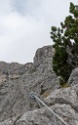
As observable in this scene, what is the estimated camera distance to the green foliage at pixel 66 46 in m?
32.2

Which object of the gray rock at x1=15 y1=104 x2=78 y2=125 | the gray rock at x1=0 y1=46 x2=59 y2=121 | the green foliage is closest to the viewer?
the gray rock at x1=15 y1=104 x2=78 y2=125

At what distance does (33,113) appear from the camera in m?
18.1

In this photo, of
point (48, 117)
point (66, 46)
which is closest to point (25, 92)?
point (66, 46)

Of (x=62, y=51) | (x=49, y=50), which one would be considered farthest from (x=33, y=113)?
(x=49, y=50)

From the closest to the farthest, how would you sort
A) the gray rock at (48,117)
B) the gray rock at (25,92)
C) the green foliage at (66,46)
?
the gray rock at (48,117) < the green foliage at (66,46) < the gray rock at (25,92)

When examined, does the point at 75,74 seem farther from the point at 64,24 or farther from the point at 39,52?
the point at 39,52

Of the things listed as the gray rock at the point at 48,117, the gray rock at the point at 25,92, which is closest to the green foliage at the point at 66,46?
the gray rock at the point at 25,92

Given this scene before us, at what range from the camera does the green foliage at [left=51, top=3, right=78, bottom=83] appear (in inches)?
1266

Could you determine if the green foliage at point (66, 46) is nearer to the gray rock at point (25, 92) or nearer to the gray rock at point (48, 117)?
the gray rock at point (25, 92)

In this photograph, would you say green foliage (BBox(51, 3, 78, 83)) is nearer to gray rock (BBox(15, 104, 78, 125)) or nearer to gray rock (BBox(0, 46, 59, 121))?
gray rock (BBox(0, 46, 59, 121))

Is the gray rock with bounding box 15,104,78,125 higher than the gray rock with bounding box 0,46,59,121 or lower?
lower

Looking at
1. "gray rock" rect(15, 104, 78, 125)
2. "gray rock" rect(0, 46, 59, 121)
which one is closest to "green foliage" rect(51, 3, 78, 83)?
"gray rock" rect(0, 46, 59, 121)

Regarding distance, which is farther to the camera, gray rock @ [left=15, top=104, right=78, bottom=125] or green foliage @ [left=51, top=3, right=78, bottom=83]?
green foliage @ [left=51, top=3, right=78, bottom=83]

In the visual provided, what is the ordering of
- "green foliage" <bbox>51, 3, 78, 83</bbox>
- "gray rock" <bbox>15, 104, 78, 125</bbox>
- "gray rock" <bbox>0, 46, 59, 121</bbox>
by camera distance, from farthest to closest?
1. "gray rock" <bbox>0, 46, 59, 121</bbox>
2. "green foliage" <bbox>51, 3, 78, 83</bbox>
3. "gray rock" <bbox>15, 104, 78, 125</bbox>
